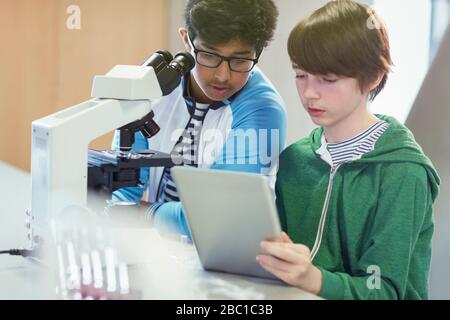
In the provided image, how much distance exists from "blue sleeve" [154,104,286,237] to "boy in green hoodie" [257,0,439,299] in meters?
0.29

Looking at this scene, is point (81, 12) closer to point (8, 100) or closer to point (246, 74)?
point (8, 100)

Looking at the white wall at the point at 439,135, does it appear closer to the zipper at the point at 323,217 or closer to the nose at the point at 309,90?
the zipper at the point at 323,217

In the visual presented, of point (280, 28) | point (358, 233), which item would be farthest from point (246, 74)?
point (280, 28)

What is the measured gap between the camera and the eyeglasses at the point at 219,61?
1.68 metres

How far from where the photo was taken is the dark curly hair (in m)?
1.66

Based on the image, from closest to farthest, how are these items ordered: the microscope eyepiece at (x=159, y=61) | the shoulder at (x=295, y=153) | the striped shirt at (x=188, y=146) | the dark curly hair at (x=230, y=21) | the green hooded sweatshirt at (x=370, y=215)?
the green hooded sweatshirt at (x=370, y=215)
the microscope eyepiece at (x=159, y=61)
the shoulder at (x=295, y=153)
the dark curly hair at (x=230, y=21)
the striped shirt at (x=188, y=146)

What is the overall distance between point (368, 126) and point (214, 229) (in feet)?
1.43

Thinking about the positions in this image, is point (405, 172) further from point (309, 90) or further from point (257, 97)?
point (257, 97)

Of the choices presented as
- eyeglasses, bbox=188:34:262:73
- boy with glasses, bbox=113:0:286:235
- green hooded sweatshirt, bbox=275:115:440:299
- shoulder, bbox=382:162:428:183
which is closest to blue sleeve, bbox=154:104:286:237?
boy with glasses, bbox=113:0:286:235

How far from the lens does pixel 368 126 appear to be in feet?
4.65

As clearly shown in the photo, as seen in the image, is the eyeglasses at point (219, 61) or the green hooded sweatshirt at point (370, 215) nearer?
the green hooded sweatshirt at point (370, 215)

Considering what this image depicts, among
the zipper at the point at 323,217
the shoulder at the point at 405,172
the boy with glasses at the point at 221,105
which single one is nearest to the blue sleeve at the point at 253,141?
the boy with glasses at the point at 221,105

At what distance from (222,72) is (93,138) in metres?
0.49
